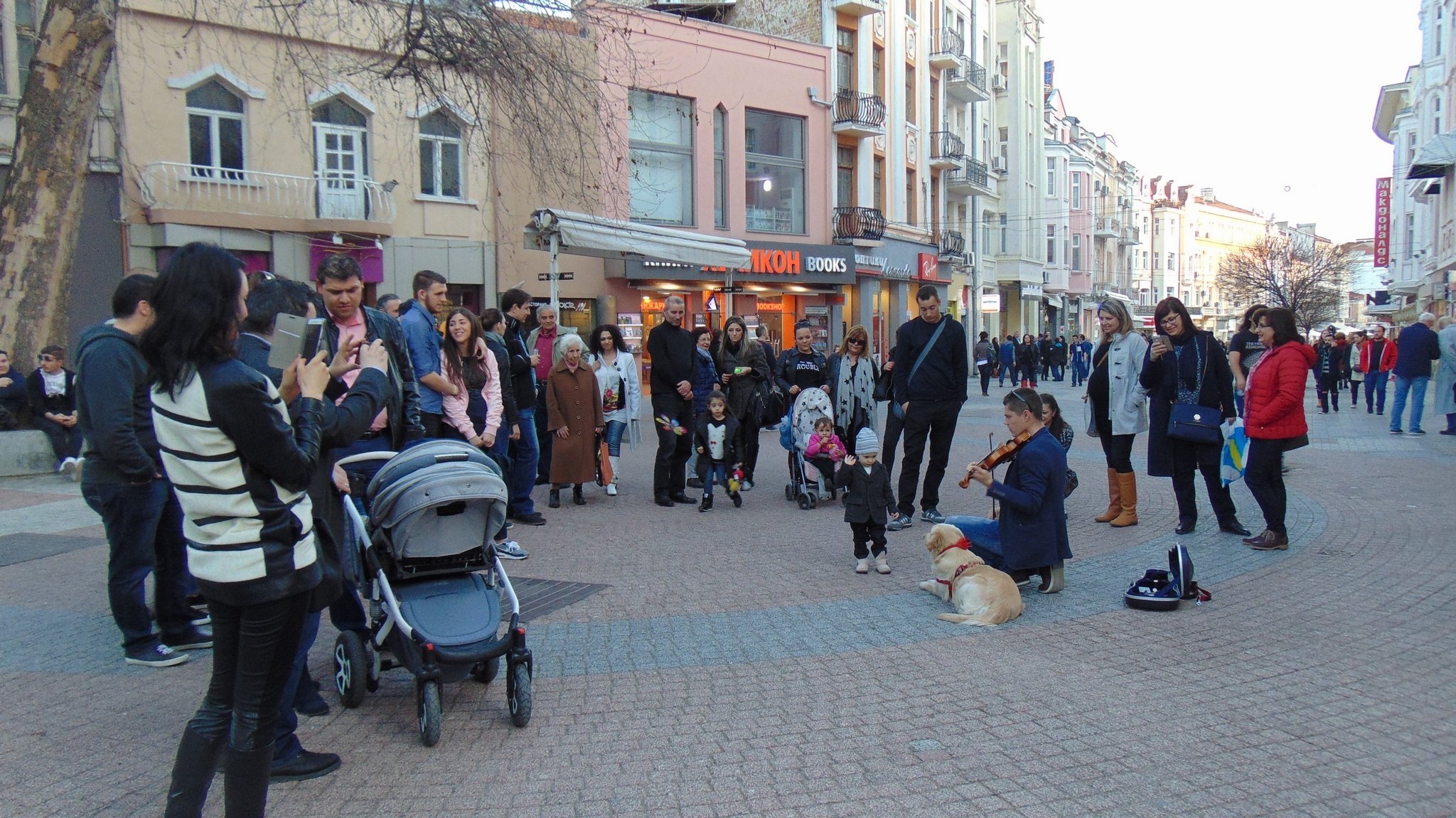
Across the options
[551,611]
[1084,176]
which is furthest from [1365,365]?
[1084,176]

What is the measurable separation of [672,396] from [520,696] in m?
6.24

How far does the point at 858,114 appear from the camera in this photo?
29.5 metres

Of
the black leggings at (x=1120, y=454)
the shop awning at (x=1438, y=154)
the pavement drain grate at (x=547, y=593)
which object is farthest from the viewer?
the shop awning at (x=1438, y=154)

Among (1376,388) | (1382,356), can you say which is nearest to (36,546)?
(1382,356)

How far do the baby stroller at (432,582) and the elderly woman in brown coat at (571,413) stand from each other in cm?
503

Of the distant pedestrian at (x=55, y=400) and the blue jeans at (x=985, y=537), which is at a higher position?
the distant pedestrian at (x=55, y=400)

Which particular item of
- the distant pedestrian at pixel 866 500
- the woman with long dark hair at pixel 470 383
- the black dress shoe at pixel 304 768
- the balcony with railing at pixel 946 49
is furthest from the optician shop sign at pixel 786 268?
the black dress shoe at pixel 304 768

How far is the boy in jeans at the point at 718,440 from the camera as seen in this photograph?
33.3ft

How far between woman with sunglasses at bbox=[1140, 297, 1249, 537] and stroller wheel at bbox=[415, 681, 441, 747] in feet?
20.6

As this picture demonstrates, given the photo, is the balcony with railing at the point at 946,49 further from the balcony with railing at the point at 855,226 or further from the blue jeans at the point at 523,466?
the blue jeans at the point at 523,466

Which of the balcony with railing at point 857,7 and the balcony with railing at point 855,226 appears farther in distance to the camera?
the balcony with railing at point 857,7

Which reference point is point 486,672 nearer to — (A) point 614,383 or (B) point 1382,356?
(A) point 614,383

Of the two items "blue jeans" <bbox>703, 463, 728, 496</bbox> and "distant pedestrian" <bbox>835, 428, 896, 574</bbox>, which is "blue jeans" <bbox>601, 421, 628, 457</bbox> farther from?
"distant pedestrian" <bbox>835, 428, 896, 574</bbox>

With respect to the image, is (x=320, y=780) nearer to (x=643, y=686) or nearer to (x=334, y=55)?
(x=643, y=686)
